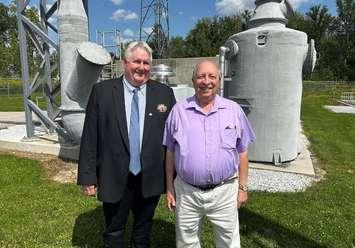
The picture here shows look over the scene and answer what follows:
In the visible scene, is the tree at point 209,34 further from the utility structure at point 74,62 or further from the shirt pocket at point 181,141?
the shirt pocket at point 181,141

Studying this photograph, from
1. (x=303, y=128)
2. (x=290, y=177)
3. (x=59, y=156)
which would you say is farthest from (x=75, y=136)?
(x=303, y=128)

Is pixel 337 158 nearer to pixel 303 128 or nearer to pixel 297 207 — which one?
pixel 297 207

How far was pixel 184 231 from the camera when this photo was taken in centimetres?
313

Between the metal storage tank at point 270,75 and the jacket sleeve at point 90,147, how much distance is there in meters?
4.52

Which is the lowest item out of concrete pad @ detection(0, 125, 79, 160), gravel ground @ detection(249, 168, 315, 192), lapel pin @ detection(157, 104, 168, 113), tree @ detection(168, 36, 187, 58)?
gravel ground @ detection(249, 168, 315, 192)

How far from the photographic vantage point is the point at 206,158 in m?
2.85

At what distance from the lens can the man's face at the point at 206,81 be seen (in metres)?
2.84

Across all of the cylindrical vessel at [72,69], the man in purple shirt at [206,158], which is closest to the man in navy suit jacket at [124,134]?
the man in purple shirt at [206,158]

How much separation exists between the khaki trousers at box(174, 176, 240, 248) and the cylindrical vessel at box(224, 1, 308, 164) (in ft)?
14.2

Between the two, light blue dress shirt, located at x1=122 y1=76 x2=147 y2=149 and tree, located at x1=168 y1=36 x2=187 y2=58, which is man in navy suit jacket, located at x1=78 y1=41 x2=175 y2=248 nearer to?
light blue dress shirt, located at x1=122 y1=76 x2=147 y2=149

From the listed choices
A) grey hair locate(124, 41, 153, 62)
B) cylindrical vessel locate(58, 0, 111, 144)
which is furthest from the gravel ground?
grey hair locate(124, 41, 153, 62)

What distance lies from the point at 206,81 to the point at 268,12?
4.94 m

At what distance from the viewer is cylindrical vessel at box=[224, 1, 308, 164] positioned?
22.9ft

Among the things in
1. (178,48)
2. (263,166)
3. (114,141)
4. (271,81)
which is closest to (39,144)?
(263,166)
